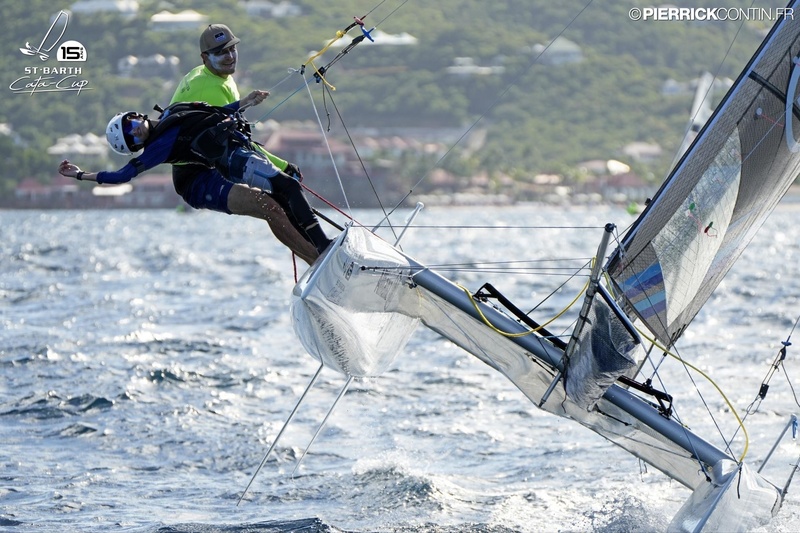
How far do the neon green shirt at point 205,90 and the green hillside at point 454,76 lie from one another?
63.0 metres

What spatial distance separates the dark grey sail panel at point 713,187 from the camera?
16.0 ft

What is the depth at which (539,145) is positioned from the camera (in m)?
75.8

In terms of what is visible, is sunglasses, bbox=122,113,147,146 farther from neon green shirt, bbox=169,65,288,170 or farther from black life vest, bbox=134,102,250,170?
neon green shirt, bbox=169,65,288,170

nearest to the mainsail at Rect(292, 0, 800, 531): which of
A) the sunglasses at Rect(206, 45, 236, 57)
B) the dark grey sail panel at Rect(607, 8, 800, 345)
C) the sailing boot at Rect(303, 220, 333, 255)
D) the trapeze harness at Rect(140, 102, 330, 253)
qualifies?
the dark grey sail panel at Rect(607, 8, 800, 345)

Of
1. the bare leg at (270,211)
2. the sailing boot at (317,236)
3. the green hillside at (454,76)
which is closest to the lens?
the sailing boot at (317,236)

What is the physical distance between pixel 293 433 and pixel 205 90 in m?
2.41

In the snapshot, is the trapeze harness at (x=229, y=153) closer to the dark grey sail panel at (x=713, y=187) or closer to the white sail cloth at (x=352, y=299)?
the white sail cloth at (x=352, y=299)

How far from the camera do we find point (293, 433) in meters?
6.98

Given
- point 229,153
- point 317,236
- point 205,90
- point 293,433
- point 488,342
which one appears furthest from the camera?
point 293,433

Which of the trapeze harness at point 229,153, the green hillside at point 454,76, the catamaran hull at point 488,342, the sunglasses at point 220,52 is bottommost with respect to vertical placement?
the green hillside at point 454,76

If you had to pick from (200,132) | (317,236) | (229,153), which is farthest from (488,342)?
(200,132)

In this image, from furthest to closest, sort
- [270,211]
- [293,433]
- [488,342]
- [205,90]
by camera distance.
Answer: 1. [293,433]
2. [205,90]
3. [270,211]
4. [488,342]

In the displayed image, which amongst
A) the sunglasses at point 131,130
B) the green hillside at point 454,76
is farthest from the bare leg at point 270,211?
the green hillside at point 454,76

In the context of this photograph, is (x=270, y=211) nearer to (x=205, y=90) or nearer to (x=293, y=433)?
(x=205, y=90)
